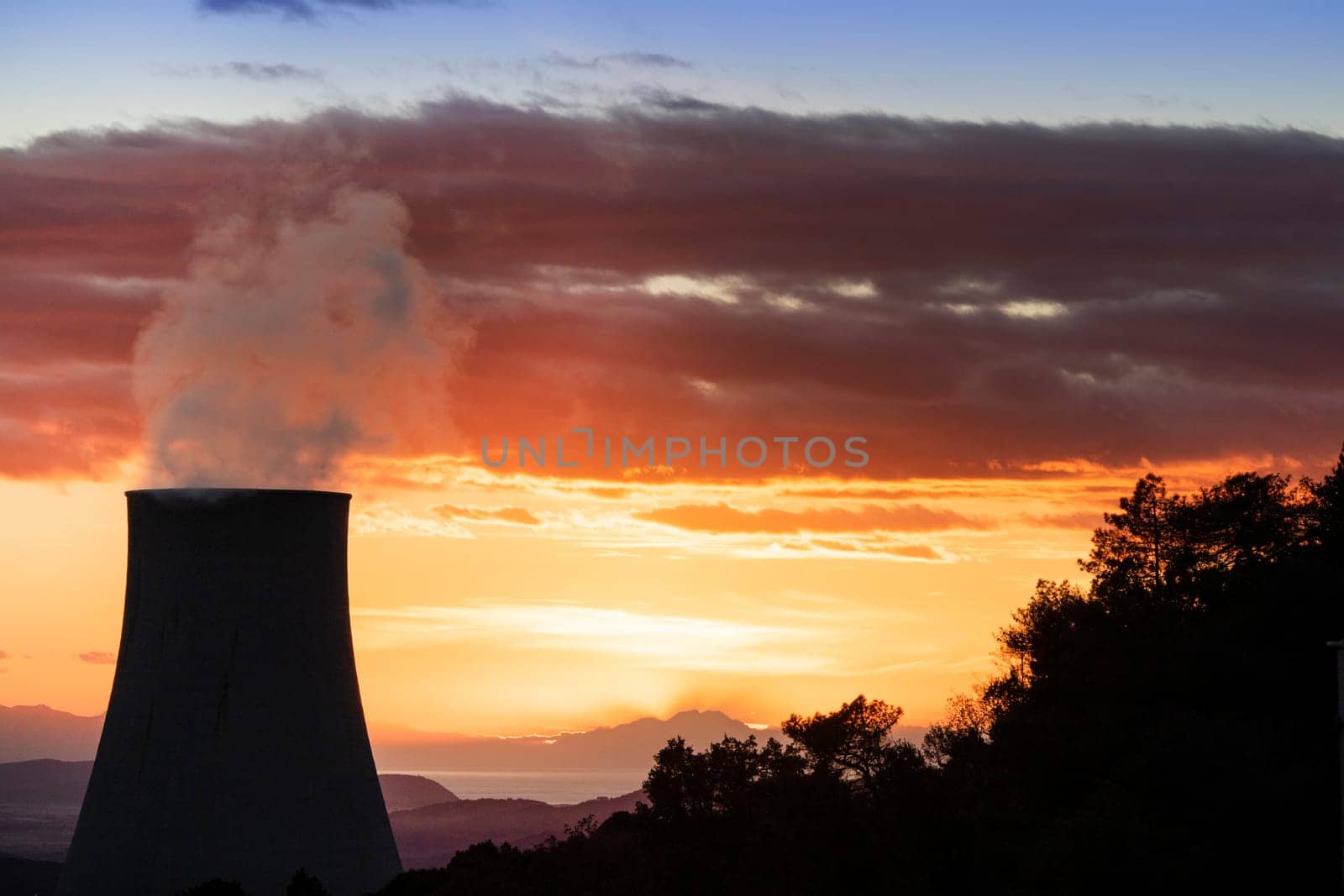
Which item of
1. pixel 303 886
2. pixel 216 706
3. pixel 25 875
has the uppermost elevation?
pixel 216 706

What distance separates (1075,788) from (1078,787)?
0.18 feet

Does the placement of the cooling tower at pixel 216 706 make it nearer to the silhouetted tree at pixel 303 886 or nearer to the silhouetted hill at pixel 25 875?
the silhouetted tree at pixel 303 886

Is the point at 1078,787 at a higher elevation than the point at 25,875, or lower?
higher

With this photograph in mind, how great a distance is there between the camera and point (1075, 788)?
73.3 ft

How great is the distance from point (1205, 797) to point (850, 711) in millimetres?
5272

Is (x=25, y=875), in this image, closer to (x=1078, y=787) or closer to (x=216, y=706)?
(x=216, y=706)

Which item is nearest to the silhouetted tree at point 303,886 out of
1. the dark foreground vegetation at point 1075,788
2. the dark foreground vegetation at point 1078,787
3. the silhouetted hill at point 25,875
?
the dark foreground vegetation at point 1075,788

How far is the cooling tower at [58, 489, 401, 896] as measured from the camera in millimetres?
22094

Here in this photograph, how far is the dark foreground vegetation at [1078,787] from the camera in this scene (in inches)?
722

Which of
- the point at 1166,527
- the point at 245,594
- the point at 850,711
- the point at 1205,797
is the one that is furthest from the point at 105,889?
the point at 1166,527

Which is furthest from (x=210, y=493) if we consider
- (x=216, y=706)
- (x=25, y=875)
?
(x=25, y=875)

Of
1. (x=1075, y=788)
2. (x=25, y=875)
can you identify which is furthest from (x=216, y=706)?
(x=25, y=875)

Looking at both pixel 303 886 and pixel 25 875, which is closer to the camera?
pixel 303 886

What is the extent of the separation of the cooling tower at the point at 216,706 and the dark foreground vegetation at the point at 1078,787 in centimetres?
258
